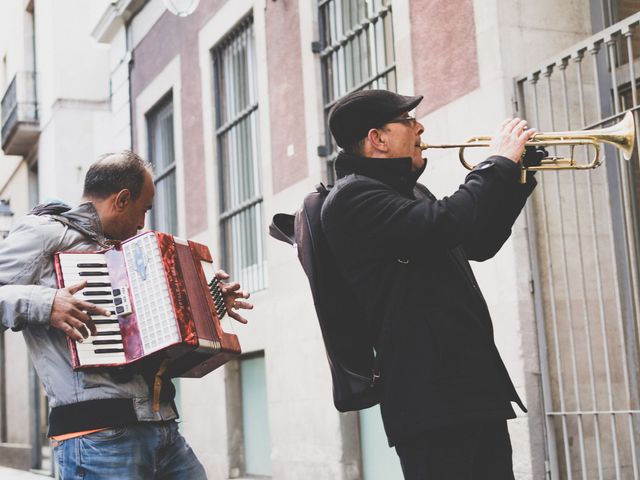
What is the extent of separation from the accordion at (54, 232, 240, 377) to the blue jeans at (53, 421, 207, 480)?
0.84ft

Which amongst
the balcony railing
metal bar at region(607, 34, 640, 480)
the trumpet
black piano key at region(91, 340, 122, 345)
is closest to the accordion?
black piano key at region(91, 340, 122, 345)

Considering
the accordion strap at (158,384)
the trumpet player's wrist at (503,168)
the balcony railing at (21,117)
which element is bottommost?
the accordion strap at (158,384)

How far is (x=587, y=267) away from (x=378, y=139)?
3420 mm

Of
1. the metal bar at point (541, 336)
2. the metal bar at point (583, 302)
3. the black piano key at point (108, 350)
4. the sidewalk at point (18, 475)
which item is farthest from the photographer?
the sidewalk at point (18, 475)

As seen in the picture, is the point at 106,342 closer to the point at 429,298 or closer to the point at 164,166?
the point at 429,298

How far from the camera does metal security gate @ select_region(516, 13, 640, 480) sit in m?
6.00

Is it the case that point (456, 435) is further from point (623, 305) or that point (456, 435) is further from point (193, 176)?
point (193, 176)

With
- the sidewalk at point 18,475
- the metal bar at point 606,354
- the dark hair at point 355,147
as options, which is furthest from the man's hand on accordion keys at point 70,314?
the sidewalk at point 18,475

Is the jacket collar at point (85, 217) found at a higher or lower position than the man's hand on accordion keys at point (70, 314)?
higher

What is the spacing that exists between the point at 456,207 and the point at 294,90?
→ 262 inches

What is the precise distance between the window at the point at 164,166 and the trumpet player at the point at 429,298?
31.8 ft

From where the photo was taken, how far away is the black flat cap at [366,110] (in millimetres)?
3420

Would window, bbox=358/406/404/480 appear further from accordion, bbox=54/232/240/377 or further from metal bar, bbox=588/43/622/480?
accordion, bbox=54/232/240/377

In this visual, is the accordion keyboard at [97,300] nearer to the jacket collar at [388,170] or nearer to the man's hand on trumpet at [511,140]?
the jacket collar at [388,170]
